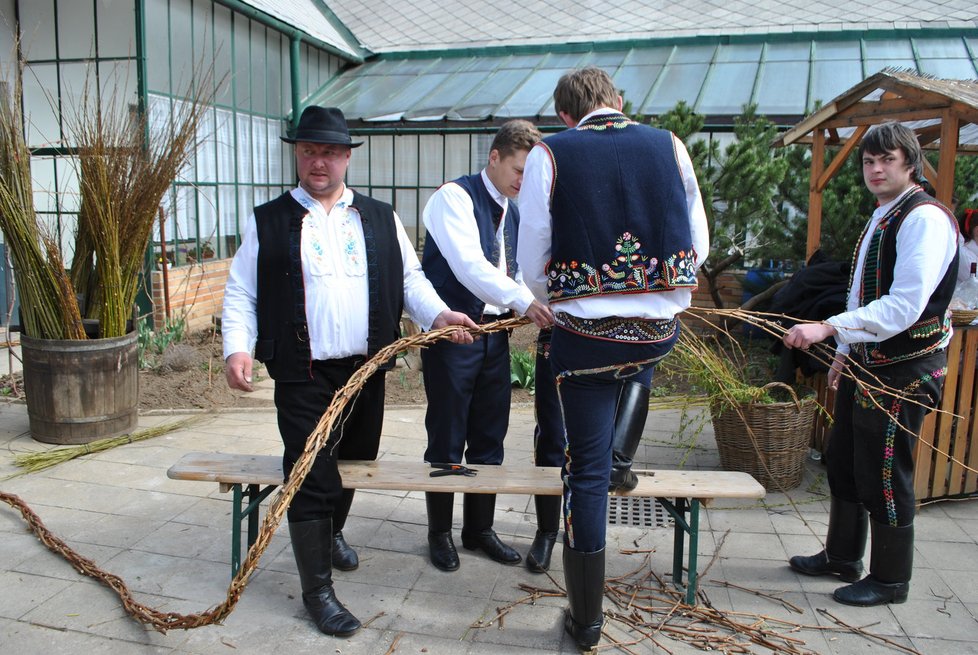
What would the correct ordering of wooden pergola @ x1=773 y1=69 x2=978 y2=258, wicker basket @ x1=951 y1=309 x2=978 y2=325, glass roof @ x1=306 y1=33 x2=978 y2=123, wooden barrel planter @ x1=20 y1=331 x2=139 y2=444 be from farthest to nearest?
glass roof @ x1=306 y1=33 x2=978 y2=123, wooden barrel planter @ x1=20 y1=331 x2=139 y2=444, wooden pergola @ x1=773 y1=69 x2=978 y2=258, wicker basket @ x1=951 y1=309 x2=978 y2=325

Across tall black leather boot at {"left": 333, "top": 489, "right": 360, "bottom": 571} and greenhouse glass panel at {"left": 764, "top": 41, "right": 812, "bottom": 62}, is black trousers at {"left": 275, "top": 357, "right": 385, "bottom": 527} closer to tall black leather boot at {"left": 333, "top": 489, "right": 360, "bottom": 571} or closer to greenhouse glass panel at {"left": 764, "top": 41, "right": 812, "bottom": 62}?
tall black leather boot at {"left": 333, "top": 489, "right": 360, "bottom": 571}

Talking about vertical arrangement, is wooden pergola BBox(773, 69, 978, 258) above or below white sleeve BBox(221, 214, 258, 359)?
above

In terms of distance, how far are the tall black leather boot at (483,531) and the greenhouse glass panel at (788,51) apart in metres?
A: 8.69

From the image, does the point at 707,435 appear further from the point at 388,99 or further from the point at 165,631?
the point at 388,99

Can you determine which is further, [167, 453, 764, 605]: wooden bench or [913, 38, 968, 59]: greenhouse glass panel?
[913, 38, 968, 59]: greenhouse glass panel

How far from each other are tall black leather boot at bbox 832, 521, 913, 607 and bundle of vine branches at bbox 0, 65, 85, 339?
4.47m

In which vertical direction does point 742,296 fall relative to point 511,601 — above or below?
above

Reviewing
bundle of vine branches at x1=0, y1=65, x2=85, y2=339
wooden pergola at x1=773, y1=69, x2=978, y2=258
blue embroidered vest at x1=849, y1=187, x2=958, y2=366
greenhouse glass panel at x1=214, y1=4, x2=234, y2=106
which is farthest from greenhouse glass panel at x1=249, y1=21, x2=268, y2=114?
blue embroidered vest at x1=849, y1=187, x2=958, y2=366

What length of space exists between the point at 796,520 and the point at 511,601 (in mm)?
1703

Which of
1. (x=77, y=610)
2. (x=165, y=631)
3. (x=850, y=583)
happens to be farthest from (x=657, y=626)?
(x=77, y=610)

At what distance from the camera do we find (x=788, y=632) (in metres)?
3.02


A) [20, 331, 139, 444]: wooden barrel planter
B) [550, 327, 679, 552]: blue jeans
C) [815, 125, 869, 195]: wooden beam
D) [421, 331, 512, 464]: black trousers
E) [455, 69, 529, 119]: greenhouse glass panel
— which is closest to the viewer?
[550, 327, 679, 552]: blue jeans

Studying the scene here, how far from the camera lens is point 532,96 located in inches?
409

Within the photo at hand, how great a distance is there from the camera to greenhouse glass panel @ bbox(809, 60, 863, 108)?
30.8ft
